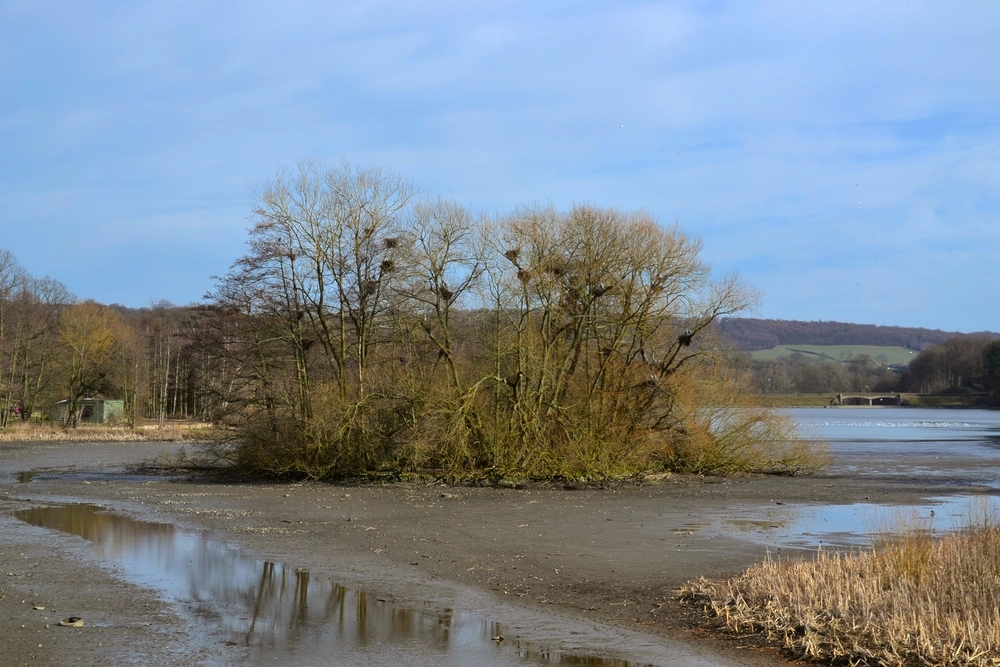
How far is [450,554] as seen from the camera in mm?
15641

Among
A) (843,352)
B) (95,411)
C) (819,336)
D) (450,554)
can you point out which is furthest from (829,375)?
(450,554)

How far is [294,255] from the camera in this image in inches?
1283

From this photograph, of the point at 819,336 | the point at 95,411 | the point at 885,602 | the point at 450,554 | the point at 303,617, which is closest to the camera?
the point at 885,602

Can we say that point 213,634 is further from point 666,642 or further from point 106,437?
point 106,437

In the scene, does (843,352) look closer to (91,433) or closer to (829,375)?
(829,375)

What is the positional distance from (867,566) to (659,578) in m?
2.98

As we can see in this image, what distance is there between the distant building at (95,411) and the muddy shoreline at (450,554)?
151 ft

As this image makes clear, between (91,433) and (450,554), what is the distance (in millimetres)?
54645

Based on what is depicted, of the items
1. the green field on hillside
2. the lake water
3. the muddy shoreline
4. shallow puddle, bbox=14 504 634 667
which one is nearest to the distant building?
the muddy shoreline

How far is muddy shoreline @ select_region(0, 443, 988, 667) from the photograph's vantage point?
9.59 m

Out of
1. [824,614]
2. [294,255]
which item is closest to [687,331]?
[294,255]

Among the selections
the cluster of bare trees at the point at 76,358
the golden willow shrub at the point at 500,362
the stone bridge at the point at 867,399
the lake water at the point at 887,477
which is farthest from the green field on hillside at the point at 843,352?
the golden willow shrub at the point at 500,362

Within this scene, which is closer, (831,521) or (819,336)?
(831,521)

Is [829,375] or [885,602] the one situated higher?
[829,375]
